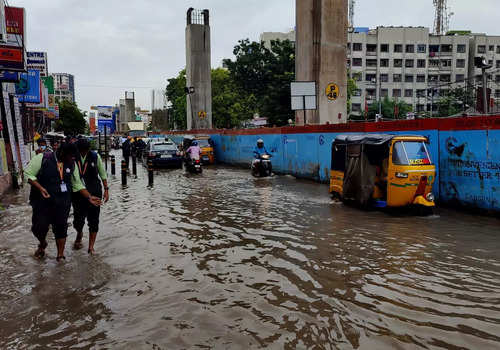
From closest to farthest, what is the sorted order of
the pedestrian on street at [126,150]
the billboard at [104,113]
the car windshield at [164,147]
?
the pedestrian on street at [126,150]
the car windshield at [164,147]
the billboard at [104,113]

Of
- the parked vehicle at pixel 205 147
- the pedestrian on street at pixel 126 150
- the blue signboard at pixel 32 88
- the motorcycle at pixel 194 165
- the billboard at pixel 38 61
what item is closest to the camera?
the motorcycle at pixel 194 165

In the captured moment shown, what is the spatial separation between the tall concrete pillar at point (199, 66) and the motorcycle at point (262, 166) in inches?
1072

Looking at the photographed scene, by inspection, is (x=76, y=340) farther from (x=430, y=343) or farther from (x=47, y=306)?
(x=430, y=343)

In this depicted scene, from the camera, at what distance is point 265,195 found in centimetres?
1357

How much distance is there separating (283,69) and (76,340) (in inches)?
1967

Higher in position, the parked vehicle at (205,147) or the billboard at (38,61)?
the billboard at (38,61)

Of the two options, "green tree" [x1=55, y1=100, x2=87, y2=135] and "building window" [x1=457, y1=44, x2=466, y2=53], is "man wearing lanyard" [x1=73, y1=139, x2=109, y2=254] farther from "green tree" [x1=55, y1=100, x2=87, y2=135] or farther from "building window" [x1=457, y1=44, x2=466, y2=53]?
"building window" [x1=457, y1=44, x2=466, y2=53]

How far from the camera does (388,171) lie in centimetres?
979

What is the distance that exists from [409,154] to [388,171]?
61 cm

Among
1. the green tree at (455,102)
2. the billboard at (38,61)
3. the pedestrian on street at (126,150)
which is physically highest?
the billboard at (38,61)

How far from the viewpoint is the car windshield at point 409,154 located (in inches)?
380

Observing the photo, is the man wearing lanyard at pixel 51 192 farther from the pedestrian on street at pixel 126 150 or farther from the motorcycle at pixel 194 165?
the pedestrian on street at pixel 126 150

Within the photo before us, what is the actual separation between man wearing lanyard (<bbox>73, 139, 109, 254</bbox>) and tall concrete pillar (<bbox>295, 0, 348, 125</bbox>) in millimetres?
17702

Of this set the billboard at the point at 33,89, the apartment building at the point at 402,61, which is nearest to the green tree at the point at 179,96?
the apartment building at the point at 402,61
